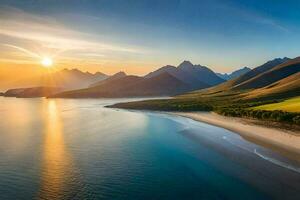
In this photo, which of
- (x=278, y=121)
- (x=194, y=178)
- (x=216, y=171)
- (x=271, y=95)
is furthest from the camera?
(x=271, y=95)

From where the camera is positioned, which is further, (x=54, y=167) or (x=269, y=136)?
(x=269, y=136)

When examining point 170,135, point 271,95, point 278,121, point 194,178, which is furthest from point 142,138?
point 271,95

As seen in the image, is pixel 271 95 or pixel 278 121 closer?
pixel 278 121

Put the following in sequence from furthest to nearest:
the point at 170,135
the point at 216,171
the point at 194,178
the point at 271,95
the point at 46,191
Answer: the point at 271,95 < the point at 170,135 < the point at 216,171 < the point at 194,178 < the point at 46,191

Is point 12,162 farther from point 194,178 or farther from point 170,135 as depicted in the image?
point 170,135

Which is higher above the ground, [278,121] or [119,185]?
[278,121]

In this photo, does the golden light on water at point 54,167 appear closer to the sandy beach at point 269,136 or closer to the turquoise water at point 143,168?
the turquoise water at point 143,168

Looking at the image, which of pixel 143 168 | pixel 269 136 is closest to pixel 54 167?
pixel 143 168

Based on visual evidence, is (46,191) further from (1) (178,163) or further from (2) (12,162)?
(1) (178,163)

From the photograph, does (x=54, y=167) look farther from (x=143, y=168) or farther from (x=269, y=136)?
(x=269, y=136)
